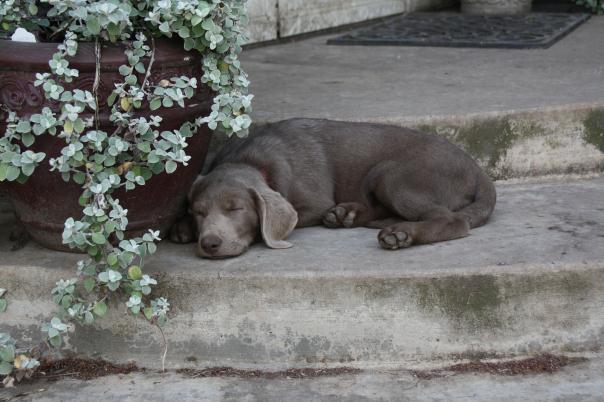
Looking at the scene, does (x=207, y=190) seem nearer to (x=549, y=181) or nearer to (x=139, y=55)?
(x=139, y=55)

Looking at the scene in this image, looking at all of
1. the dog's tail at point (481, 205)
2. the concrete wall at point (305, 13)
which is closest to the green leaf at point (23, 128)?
the dog's tail at point (481, 205)

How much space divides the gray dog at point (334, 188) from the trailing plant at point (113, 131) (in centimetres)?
46

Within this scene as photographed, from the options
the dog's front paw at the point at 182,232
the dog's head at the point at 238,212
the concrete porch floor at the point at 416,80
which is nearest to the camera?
the dog's head at the point at 238,212

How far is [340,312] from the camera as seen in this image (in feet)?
11.0

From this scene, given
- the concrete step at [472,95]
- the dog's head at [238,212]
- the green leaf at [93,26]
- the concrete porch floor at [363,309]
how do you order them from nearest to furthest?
the green leaf at [93,26]
the concrete porch floor at [363,309]
the dog's head at [238,212]
the concrete step at [472,95]

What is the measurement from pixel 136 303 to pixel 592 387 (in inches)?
61.7

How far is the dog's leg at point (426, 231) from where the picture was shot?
142 inches

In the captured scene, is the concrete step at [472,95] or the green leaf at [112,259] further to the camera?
the concrete step at [472,95]

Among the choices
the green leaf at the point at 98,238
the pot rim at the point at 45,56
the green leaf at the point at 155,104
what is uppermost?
the pot rim at the point at 45,56

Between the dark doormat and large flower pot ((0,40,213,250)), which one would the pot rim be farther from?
the dark doormat

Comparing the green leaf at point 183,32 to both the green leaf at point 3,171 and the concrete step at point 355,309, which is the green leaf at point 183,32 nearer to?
the green leaf at point 3,171

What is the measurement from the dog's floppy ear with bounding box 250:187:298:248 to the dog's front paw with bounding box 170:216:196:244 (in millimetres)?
290

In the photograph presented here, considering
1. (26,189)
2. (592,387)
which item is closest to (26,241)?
(26,189)

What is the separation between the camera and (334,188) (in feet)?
14.1
